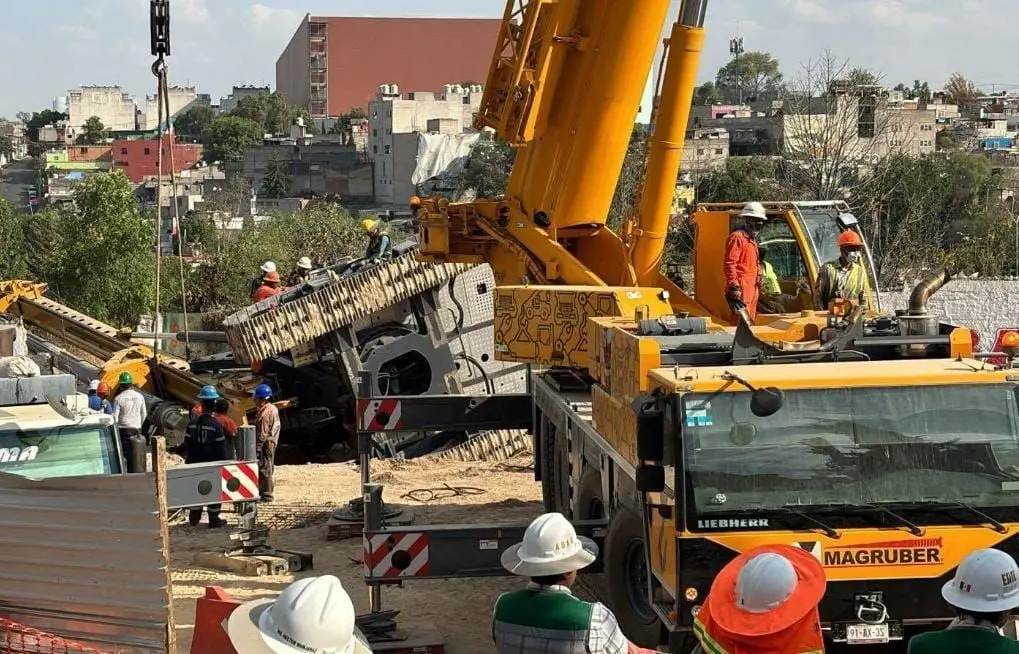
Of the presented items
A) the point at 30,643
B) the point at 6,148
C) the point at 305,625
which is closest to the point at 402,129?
the point at 6,148

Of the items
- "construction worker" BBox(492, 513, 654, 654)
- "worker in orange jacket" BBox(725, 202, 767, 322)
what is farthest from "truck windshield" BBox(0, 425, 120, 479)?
"worker in orange jacket" BBox(725, 202, 767, 322)

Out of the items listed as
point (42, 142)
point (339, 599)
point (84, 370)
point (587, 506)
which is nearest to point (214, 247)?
point (84, 370)

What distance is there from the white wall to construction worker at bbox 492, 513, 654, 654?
16.3m

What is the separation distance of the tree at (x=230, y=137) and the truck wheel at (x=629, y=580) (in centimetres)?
11311

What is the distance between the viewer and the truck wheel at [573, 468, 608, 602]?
9121 millimetres

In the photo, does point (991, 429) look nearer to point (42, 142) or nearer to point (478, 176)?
point (478, 176)

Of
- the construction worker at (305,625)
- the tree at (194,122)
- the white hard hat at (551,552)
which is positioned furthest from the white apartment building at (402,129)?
the construction worker at (305,625)

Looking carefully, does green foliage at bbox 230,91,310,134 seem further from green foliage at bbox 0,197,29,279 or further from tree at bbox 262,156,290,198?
green foliage at bbox 0,197,29,279

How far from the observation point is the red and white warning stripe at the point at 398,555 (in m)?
8.38

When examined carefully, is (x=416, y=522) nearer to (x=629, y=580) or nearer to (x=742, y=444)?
(x=629, y=580)

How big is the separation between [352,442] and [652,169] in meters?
6.97

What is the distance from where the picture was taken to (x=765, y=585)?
4.36 m

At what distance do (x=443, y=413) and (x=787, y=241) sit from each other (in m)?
3.20

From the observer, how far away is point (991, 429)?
704 cm
